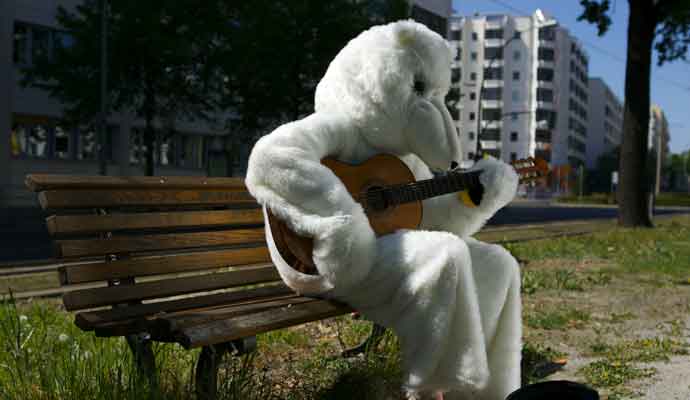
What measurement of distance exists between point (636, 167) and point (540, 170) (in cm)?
1154

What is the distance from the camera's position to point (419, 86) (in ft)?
9.21

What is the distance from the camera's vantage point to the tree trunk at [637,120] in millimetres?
13617

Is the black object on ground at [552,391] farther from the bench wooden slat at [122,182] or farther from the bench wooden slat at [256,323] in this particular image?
the bench wooden slat at [122,182]

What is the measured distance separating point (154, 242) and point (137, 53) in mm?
17800

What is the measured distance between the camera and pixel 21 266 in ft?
27.0

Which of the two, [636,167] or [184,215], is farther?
[636,167]

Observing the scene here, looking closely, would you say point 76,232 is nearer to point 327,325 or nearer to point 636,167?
point 327,325

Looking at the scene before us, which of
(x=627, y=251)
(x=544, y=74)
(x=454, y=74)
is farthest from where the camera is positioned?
(x=544, y=74)

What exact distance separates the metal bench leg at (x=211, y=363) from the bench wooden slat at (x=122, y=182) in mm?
758

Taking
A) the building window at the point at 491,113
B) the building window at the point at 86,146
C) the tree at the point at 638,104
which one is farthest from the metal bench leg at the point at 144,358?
the building window at the point at 491,113

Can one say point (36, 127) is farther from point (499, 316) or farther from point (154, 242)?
point (499, 316)

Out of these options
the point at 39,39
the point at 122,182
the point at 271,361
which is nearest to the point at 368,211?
the point at 122,182

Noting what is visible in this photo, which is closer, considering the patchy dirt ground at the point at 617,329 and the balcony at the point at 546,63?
the patchy dirt ground at the point at 617,329

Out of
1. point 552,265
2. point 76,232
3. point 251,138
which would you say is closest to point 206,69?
point 251,138
